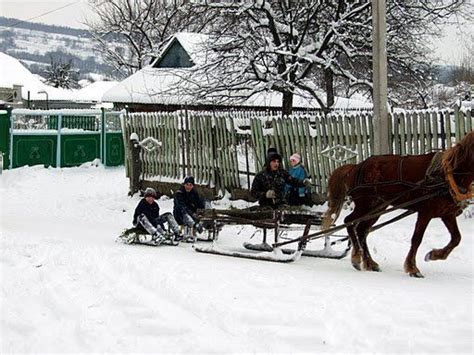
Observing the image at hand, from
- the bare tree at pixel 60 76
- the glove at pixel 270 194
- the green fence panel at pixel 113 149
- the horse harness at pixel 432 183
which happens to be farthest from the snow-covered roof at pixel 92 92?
the horse harness at pixel 432 183

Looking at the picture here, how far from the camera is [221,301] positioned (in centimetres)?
686

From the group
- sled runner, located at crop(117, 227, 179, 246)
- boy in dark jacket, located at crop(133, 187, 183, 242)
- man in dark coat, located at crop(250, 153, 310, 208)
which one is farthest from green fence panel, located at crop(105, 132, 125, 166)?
man in dark coat, located at crop(250, 153, 310, 208)

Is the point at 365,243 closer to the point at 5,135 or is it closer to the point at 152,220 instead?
the point at 152,220

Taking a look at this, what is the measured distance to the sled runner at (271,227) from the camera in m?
9.56

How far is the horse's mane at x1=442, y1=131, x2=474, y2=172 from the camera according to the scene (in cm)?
797

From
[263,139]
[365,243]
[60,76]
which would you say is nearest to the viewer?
[365,243]

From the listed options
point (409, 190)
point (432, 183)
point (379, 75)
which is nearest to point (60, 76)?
point (379, 75)

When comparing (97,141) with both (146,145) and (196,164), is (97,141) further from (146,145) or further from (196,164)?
(196,164)

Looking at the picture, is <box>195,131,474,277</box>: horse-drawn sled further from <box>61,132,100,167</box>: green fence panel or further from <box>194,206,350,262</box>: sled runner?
<box>61,132,100,167</box>: green fence panel

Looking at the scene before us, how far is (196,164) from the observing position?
16.5m

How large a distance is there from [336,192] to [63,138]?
15.2 meters

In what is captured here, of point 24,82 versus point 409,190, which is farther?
point 24,82

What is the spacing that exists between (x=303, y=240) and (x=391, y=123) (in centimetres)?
435

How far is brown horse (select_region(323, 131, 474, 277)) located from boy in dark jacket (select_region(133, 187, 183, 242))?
2.94 metres
